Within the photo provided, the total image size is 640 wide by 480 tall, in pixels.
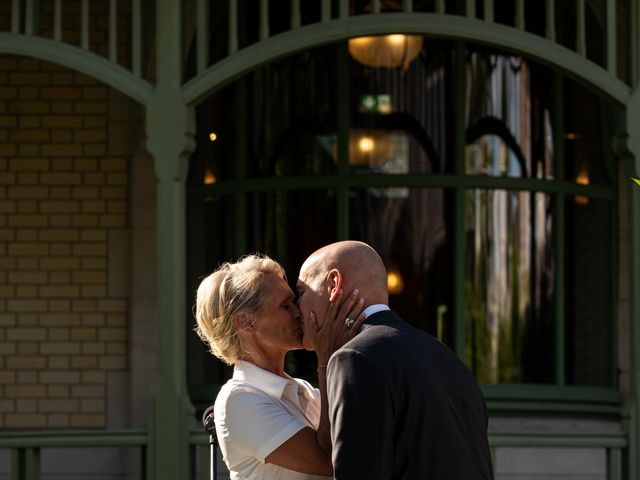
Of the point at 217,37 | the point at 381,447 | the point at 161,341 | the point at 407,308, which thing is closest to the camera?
the point at 381,447

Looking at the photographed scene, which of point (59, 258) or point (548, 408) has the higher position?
point (59, 258)

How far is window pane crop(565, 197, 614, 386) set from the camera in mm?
9297

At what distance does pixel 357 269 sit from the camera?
143 inches

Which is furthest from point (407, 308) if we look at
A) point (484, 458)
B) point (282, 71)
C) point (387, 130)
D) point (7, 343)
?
point (484, 458)

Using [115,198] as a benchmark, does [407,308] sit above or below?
below

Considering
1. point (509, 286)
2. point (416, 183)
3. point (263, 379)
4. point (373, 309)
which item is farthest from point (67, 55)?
point (373, 309)

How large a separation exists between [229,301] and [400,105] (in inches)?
213

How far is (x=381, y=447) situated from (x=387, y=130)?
19.6 ft

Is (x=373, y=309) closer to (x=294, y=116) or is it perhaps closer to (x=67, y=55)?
(x=67, y=55)

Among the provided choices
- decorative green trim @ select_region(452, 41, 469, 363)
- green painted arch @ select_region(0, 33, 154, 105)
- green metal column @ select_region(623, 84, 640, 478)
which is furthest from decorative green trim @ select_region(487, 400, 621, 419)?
green painted arch @ select_region(0, 33, 154, 105)

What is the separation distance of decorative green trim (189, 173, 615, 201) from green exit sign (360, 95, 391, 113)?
431 mm

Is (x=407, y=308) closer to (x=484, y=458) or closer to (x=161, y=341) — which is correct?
(x=161, y=341)

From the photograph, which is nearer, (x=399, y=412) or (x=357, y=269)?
(x=399, y=412)

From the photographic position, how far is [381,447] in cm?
331
